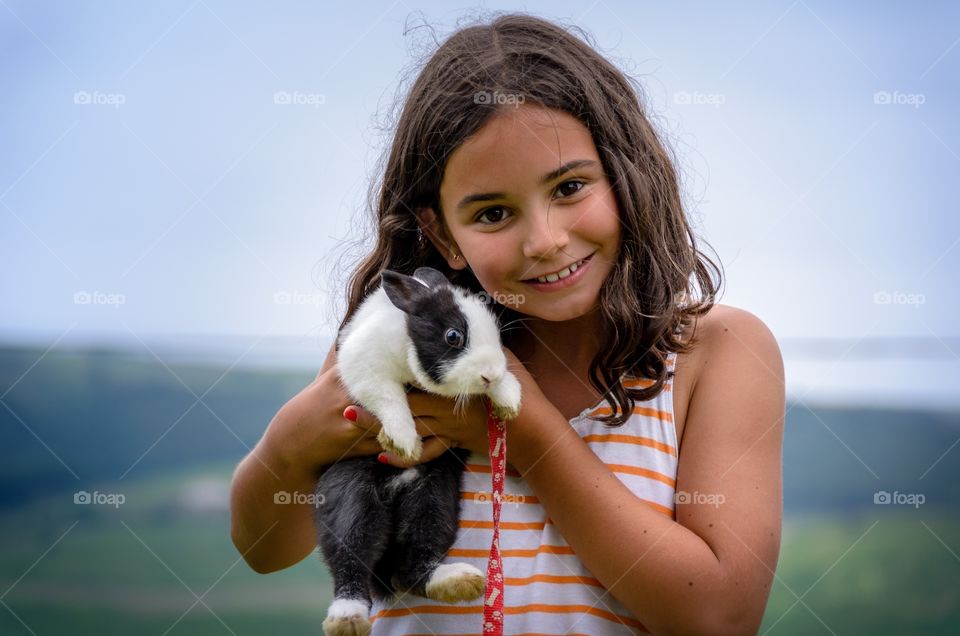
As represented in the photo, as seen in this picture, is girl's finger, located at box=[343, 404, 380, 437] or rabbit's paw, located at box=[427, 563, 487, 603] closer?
rabbit's paw, located at box=[427, 563, 487, 603]

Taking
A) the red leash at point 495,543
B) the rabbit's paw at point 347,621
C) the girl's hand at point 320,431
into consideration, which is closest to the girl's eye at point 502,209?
the red leash at point 495,543

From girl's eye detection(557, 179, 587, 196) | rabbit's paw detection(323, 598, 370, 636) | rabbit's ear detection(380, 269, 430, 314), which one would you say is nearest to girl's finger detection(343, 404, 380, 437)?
rabbit's ear detection(380, 269, 430, 314)

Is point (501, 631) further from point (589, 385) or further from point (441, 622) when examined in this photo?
point (589, 385)

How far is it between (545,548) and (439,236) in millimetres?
746

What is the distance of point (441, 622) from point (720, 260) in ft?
3.50

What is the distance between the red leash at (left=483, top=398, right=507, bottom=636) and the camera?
62.7 inches

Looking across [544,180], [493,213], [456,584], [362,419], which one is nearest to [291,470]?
A: [362,419]

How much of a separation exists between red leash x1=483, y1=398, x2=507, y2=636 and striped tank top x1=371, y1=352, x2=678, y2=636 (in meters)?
0.07

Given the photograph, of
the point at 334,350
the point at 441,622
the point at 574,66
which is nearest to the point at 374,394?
the point at 334,350

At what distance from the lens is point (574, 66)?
189cm

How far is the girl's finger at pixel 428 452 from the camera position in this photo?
1786mm

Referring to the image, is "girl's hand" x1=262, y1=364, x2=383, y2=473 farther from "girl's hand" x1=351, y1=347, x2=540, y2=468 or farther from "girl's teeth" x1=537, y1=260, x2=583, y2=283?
"girl's teeth" x1=537, y1=260, x2=583, y2=283

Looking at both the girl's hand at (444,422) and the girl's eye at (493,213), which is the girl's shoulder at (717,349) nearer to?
the girl's hand at (444,422)

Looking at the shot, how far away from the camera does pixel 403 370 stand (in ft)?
6.09
